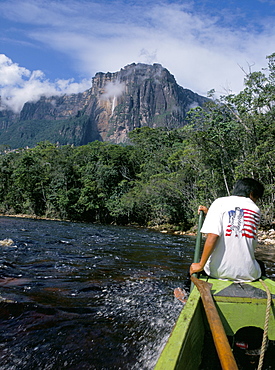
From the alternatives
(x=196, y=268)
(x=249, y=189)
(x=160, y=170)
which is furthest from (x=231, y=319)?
(x=160, y=170)

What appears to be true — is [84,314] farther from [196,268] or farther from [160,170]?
[160,170]

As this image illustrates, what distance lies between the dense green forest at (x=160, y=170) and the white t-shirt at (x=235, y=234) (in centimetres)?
1438

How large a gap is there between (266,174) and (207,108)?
20.5 feet

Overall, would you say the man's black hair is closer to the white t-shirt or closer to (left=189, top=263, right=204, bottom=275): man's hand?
the white t-shirt

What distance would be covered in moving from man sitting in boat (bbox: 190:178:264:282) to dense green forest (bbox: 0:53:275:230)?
566 inches

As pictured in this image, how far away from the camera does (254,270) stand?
2.72 meters

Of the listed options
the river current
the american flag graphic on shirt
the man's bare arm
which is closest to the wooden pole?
the man's bare arm

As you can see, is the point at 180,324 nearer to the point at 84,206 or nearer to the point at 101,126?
the point at 84,206

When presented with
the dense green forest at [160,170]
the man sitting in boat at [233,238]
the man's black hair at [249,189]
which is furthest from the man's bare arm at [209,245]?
the dense green forest at [160,170]

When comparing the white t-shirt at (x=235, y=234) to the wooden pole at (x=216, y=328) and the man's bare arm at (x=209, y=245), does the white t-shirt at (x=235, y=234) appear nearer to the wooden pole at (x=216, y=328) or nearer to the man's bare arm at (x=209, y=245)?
the man's bare arm at (x=209, y=245)

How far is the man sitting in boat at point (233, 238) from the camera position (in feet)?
8.70

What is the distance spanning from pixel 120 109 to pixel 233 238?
178 meters

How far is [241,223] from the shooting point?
266 cm

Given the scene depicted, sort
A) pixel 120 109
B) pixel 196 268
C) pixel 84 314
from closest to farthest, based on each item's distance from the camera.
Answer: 1. pixel 196 268
2. pixel 84 314
3. pixel 120 109
